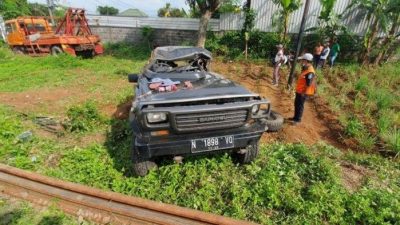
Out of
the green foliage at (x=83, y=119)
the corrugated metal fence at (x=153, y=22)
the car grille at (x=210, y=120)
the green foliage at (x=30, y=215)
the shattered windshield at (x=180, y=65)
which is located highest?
the corrugated metal fence at (x=153, y=22)

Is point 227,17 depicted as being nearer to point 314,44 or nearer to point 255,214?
point 314,44

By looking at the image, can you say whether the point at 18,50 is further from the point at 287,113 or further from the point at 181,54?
the point at 287,113

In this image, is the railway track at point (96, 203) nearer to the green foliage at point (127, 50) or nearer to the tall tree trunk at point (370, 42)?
the tall tree trunk at point (370, 42)

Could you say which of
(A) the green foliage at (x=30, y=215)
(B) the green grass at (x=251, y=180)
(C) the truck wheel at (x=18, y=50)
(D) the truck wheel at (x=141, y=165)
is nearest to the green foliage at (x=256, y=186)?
(B) the green grass at (x=251, y=180)

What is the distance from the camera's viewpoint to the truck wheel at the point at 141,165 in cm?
354

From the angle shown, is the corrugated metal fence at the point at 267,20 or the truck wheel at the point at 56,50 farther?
the truck wheel at the point at 56,50

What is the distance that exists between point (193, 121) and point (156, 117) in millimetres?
444

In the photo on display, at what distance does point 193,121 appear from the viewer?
313cm

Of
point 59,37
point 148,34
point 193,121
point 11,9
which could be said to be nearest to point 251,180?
point 193,121

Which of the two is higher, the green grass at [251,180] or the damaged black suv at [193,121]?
the damaged black suv at [193,121]

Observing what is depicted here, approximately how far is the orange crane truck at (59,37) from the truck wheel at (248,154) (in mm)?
12850

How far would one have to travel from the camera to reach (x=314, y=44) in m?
12.6

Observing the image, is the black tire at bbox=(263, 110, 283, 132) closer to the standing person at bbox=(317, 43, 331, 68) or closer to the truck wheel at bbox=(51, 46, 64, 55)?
the standing person at bbox=(317, 43, 331, 68)

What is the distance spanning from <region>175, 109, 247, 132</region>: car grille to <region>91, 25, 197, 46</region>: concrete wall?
1287cm
